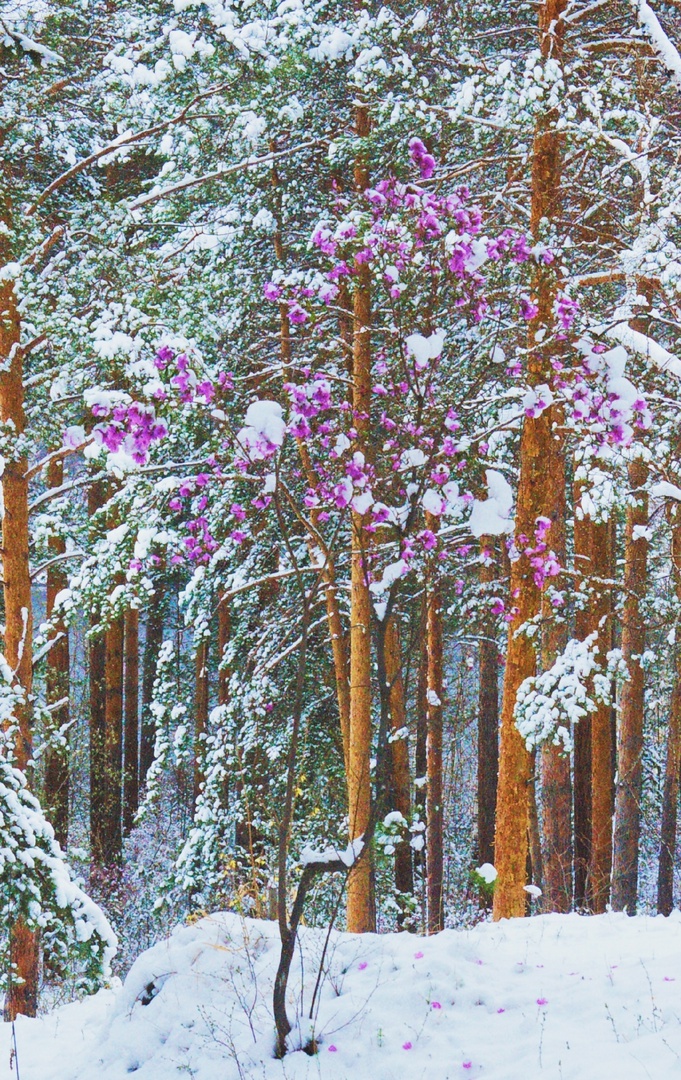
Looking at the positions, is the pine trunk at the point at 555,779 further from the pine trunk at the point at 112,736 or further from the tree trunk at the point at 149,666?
the tree trunk at the point at 149,666

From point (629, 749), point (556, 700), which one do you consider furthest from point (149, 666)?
point (556, 700)

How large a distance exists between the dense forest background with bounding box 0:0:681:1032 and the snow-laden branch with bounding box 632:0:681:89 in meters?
0.03

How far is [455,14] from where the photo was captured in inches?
302

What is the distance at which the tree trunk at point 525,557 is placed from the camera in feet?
25.0

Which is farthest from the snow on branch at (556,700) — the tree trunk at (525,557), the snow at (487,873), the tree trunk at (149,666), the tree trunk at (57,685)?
the tree trunk at (149,666)

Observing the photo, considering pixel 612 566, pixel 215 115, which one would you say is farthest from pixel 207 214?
pixel 612 566

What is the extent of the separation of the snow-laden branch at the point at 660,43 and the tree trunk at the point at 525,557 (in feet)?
2.14

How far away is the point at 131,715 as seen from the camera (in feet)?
53.0

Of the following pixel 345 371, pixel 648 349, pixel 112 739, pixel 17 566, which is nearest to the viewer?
pixel 648 349

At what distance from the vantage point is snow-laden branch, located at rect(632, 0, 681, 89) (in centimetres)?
698

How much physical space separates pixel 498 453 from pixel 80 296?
4.14 m

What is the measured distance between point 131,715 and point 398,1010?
39.8 ft

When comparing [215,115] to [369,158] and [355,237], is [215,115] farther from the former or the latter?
[355,237]

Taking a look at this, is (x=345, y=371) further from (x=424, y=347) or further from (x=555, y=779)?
(x=424, y=347)
